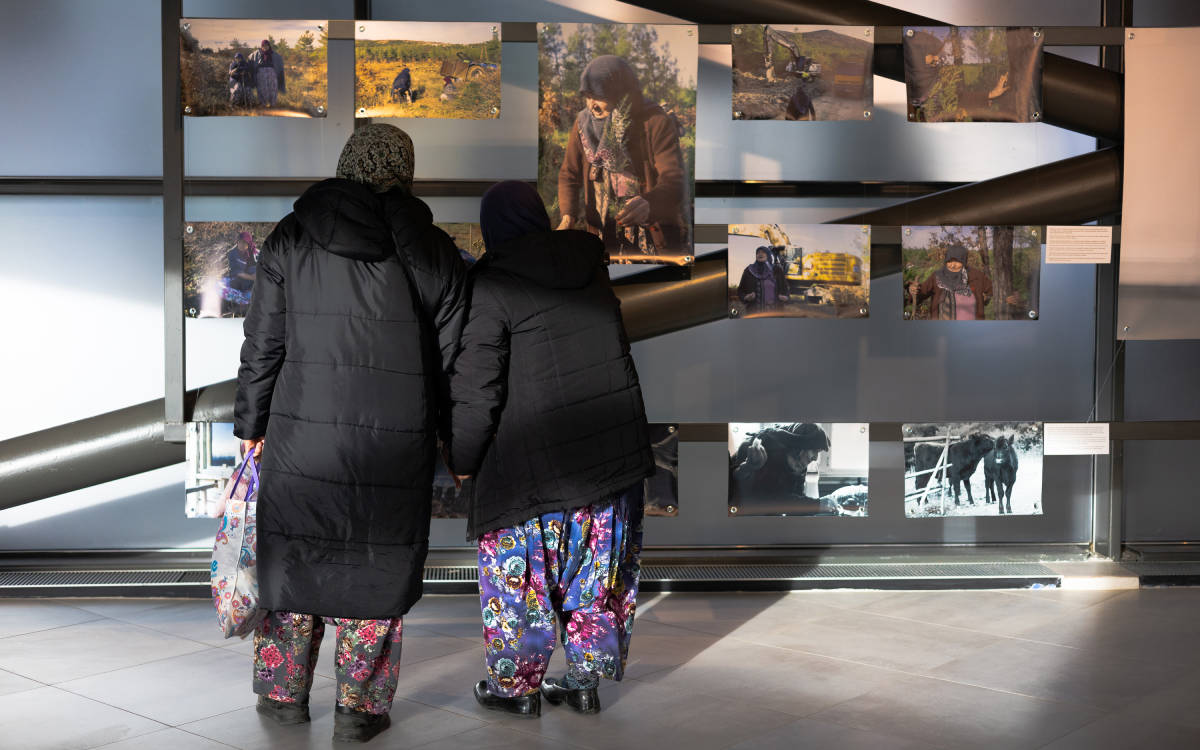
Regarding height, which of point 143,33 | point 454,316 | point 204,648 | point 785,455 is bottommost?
point 204,648

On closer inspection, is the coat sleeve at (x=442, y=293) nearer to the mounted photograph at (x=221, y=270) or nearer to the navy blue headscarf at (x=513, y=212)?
the navy blue headscarf at (x=513, y=212)

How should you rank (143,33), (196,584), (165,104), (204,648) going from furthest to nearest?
(143,33) → (196,584) → (165,104) → (204,648)

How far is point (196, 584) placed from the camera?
476 centimetres

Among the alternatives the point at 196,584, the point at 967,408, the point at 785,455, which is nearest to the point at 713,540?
the point at 785,455

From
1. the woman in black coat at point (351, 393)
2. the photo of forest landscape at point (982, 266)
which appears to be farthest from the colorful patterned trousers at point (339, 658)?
the photo of forest landscape at point (982, 266)

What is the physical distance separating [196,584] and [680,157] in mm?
2509

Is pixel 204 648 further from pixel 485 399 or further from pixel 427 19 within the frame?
pixel 427 19

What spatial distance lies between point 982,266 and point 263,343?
297cm

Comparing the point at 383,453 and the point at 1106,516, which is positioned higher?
the point at 383,453

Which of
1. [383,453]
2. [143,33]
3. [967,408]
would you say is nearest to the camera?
[383,453]

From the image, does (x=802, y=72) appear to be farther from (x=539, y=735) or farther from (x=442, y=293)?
(x=539, y=735)

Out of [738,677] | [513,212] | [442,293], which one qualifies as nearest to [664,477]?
[738,677]

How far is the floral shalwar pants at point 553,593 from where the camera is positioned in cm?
337

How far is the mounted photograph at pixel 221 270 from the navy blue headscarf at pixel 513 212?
1.57 m
